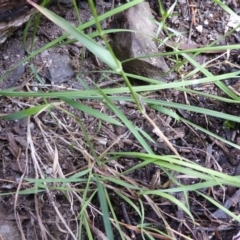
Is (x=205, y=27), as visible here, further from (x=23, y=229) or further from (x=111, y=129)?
(x=23, y=229)

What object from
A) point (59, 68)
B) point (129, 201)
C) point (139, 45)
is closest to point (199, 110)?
point (129, 201)

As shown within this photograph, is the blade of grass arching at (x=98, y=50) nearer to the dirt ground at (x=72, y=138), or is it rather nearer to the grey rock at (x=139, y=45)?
the dirt ground at (x=72, y=138)

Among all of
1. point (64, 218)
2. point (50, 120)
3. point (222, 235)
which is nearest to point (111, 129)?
point (50, 120)

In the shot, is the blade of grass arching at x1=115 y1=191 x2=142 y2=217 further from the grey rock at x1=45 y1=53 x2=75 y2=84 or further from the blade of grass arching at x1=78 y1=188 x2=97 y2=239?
the grey rock at x1=45 y1=53 x2=75 y2=84

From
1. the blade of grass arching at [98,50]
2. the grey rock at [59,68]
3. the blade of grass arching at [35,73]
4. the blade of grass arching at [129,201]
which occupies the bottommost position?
the blade of grass arching at [129,201]

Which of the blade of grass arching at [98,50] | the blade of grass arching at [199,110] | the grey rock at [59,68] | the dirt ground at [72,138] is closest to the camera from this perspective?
the blade of grass arching at [98,50]

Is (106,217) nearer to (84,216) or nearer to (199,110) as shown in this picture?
(84,216)

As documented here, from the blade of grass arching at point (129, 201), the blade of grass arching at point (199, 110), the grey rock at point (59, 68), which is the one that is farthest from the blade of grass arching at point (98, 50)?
the grey rock at point (59, 68)
